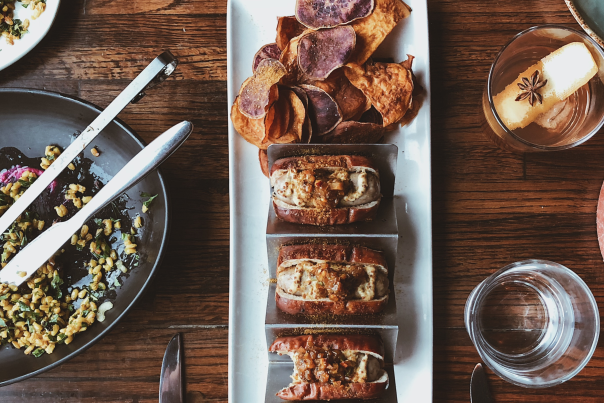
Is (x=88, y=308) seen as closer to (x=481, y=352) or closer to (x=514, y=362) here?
(x=481, y=352)

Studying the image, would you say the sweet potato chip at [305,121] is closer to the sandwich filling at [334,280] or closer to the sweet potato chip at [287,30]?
the sweet potato chip at [287,30]

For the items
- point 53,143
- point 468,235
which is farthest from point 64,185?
point 468,235

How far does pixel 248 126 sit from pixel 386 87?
48cm

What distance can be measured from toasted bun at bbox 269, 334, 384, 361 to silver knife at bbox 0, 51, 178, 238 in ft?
3.08

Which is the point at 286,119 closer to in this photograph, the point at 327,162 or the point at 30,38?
the point at 327,162

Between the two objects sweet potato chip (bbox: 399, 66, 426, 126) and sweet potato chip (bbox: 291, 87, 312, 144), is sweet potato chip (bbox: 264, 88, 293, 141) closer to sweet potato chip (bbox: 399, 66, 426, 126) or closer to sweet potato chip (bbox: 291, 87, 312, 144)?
sweet potato chip (bbox: 291, 87, 312, 144)

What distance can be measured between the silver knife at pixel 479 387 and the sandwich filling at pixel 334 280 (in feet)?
1.67

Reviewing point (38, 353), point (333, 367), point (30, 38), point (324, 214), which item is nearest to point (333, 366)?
point (333, 367)

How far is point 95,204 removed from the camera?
161cm

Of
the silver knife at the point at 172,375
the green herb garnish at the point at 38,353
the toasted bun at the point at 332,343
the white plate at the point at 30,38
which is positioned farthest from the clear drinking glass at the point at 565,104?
the green herb garnish at the point at 38,353

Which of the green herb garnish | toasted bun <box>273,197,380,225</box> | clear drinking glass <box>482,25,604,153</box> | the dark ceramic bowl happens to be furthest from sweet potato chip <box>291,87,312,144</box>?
the green herb garnish

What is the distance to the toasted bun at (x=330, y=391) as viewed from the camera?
1457mm

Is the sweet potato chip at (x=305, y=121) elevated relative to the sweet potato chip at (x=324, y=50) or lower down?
lower down

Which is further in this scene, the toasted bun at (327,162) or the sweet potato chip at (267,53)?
the sweet potato chip at (267,53)
